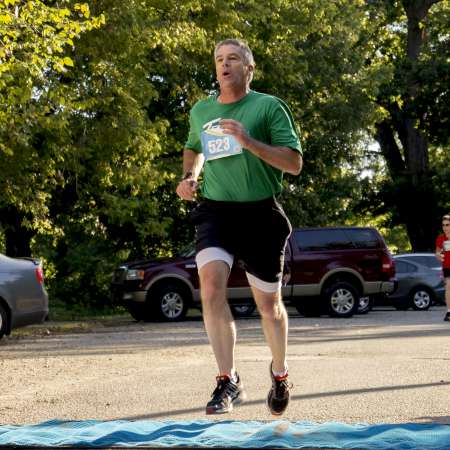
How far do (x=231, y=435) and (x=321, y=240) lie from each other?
59.4 ft

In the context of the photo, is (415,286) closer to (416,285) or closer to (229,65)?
(416,285)

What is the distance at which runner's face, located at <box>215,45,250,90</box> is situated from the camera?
21.0 ft

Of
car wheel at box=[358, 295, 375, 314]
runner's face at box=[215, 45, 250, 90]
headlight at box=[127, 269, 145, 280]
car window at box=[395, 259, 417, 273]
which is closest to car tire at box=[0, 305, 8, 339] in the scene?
headlight at box=[127, 269, 145, 280]

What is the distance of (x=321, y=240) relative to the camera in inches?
951

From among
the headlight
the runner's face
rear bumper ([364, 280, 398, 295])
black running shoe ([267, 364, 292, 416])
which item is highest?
the runner's face

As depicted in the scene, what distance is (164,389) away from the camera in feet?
31.0

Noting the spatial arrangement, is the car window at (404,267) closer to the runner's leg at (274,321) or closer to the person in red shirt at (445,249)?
the person in red shirt at (445,249)

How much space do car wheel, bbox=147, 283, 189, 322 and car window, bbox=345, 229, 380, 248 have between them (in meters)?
4.02

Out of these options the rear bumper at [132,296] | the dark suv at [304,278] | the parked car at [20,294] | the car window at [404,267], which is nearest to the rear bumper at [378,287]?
the dark suv at [304,278]

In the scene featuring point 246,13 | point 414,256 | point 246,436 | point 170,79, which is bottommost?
point 246,436

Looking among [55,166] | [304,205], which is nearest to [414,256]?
[304,205]

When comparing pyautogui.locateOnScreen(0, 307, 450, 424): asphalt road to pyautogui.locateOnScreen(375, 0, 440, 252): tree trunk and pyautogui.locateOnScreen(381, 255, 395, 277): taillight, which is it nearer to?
pyautogui.locateOnScreen(381, 255, 395, 277): taillight

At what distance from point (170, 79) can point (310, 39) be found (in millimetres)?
7162

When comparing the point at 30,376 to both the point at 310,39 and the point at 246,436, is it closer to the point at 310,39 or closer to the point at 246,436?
the point at 246,436
